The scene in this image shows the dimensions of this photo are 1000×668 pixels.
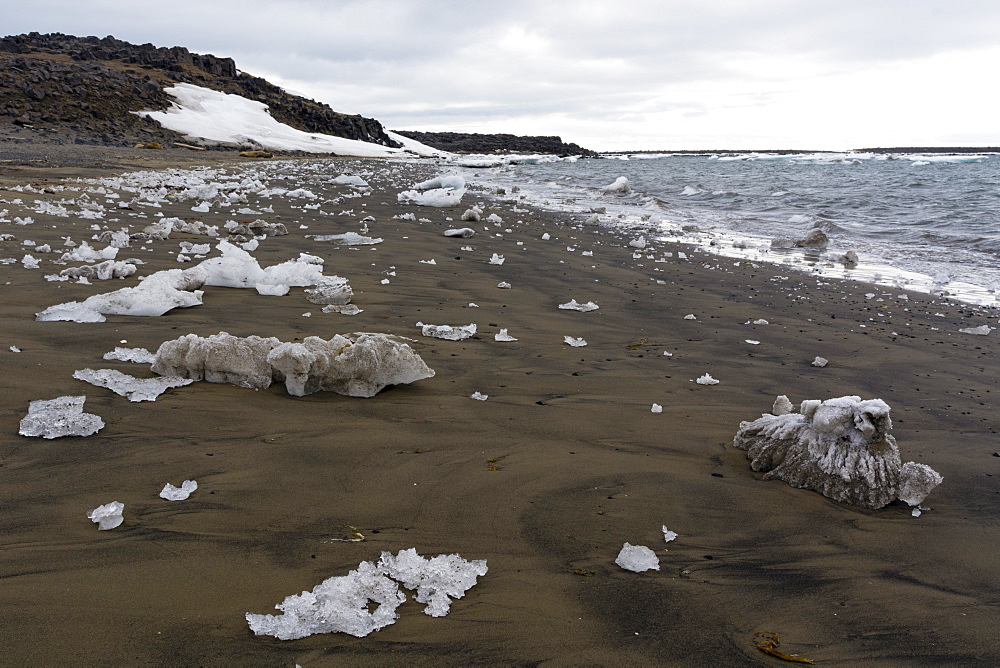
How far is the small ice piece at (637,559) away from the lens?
171cm

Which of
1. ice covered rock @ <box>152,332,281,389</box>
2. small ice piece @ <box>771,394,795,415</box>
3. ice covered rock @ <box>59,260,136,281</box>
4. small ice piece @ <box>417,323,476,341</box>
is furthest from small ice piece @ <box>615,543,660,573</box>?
ice covered rock @ <box>59,260,136,281</box>

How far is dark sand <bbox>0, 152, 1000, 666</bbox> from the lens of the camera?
1.41 metres

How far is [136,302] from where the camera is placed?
136 inches

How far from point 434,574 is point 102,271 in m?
3.84

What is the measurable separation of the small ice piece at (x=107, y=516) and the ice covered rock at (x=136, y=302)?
6.33 ft

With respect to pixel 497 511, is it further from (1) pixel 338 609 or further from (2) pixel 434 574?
(1) pixel 338 609

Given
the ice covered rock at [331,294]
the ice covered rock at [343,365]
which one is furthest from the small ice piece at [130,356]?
the ice covered rock at [331,294]

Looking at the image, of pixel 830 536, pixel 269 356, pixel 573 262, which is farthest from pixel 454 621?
pixel 573 262

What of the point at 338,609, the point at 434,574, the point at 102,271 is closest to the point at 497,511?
the point at 434,574

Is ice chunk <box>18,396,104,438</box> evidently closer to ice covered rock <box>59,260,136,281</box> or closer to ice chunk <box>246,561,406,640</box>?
ice chunk <box>246,561,406,640</box>

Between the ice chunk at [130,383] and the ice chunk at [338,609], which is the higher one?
the ice chunk at [130,383]

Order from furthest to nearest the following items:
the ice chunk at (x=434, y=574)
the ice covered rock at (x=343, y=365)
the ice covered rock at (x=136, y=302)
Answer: the ice covered rock at (x=136, y=302) → the ice covered rock at (x=343, y=365) → the ice chunk at (x=434, y=574)

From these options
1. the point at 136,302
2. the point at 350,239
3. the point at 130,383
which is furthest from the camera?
the point at 350,239

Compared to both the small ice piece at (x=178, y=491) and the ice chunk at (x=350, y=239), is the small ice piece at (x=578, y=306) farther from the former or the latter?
the small ice piece at (x=178, y=491)
